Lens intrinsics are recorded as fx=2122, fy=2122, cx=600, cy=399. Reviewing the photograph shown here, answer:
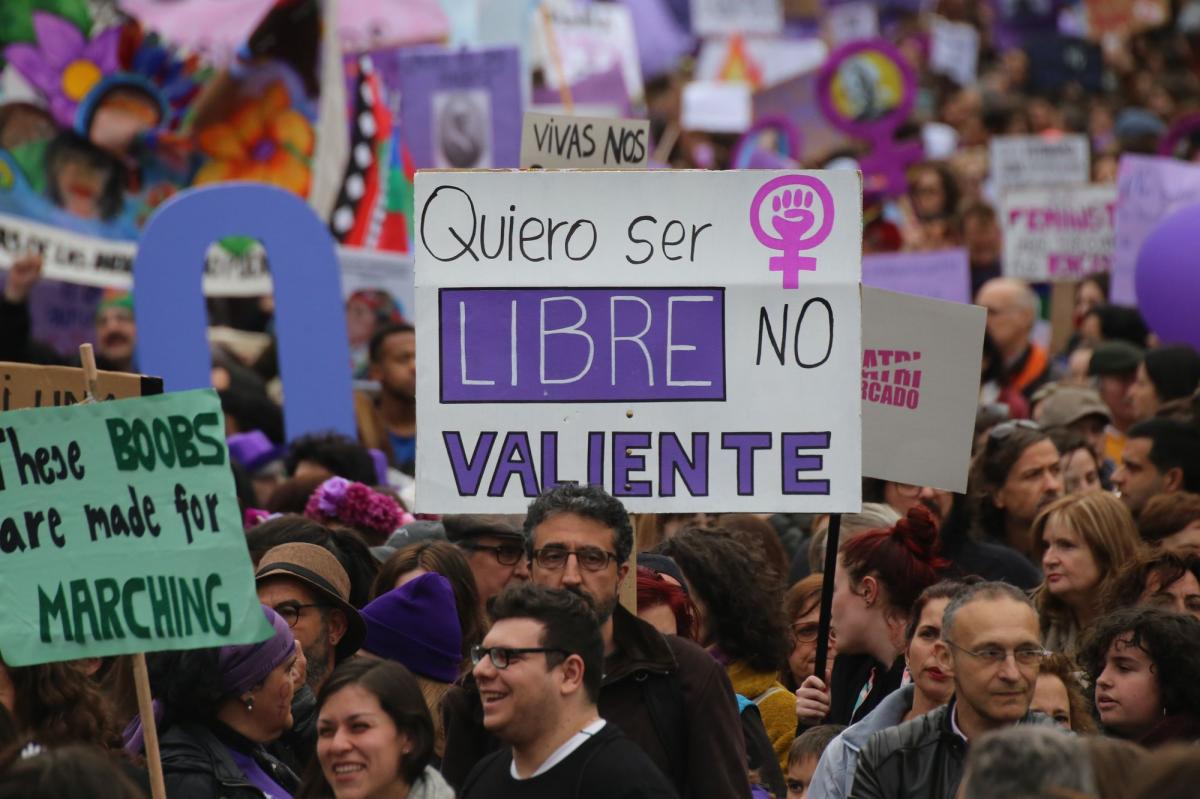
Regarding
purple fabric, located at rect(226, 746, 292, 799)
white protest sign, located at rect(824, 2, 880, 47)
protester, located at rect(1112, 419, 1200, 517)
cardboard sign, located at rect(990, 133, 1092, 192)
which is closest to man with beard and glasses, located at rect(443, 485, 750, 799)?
purple fabric, located at rect(226, 746, 292, 799)

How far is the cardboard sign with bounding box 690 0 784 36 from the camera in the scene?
70.3ft

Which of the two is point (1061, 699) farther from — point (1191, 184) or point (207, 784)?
point (1191, 184)

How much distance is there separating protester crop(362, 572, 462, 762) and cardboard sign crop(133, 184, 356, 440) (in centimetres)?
371

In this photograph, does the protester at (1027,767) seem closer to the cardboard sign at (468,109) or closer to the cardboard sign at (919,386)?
the cardboard sign at (919,386)

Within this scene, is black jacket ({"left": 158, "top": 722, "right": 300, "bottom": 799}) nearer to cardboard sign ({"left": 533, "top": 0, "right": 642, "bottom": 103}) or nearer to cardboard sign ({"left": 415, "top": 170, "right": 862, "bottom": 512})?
cardboard sign ({"left": 415, "top": 170, "right": 862, "bottom": 512})

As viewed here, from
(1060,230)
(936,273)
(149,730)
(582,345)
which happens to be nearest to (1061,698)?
(582,345)

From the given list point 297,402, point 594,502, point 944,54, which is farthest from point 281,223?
point 944,54

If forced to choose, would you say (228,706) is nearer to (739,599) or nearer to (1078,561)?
(739,599)

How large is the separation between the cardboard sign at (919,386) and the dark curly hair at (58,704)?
2.68 metres

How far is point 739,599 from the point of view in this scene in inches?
233

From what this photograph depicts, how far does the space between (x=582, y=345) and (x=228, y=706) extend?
1.43 meters

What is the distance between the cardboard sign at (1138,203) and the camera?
471 inches

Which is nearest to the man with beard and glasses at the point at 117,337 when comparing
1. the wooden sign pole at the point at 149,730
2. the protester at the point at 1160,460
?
the protester at the point at 1160,460

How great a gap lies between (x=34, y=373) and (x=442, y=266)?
1.25 m
